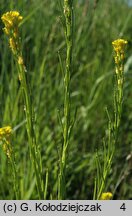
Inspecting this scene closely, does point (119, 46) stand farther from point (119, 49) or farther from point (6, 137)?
point (6, 137)

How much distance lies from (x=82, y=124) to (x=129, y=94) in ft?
1.59

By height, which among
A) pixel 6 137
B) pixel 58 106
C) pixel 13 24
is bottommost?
pixel 6 137

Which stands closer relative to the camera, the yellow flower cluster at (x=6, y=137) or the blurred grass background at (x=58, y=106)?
the yellow flower cluster at (x=6, y=137)

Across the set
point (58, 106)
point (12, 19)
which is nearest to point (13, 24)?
point (12, 19)

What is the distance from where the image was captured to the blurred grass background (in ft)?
5.45

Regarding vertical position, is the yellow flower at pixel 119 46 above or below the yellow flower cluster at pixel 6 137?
above

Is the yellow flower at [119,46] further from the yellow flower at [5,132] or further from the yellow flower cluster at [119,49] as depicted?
the yellow flower at [5,132]

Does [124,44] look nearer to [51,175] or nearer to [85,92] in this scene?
[51,175]

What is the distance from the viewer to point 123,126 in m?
2.13

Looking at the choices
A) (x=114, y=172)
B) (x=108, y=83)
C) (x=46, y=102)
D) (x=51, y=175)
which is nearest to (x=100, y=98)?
(x=108, y=83)

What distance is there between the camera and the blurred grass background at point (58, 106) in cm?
166

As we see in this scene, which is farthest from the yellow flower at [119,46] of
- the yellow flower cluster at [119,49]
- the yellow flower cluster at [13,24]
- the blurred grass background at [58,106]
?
the blurred grass background at [58,106]

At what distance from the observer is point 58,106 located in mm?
1735

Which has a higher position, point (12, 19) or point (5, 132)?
point (12, 19)
